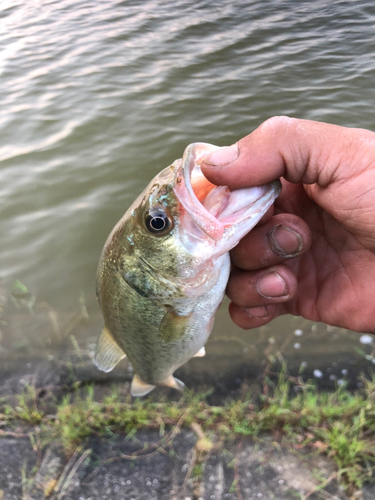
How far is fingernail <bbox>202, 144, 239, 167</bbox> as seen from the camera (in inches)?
62.6

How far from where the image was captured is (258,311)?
2.38 meters

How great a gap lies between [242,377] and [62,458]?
1706mm

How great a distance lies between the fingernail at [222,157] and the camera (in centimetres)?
159

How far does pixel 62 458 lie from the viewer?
2.50m

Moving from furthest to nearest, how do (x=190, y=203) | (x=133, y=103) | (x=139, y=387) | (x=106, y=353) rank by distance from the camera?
(x=133, y=103) → (x=139, y=387) → (x=106, y=353) → (x=190, y=203)

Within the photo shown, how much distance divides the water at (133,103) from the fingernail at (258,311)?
48.7 inches

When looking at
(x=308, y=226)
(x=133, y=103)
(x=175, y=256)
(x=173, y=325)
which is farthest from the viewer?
(x=133, y=103)

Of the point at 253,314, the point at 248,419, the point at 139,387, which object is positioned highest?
the point at 253,314

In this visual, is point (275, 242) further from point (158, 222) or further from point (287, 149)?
point (158, 222)

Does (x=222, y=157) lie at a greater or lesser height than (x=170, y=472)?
greater

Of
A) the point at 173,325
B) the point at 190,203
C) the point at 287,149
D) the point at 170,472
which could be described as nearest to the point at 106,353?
the point at 173,325

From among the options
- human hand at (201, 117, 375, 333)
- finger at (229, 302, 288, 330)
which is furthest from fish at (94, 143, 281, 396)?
finger at (229, 302, 288, 330)

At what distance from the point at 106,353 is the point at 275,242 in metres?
1.37

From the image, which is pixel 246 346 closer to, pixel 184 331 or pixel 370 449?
pixel 370 449
